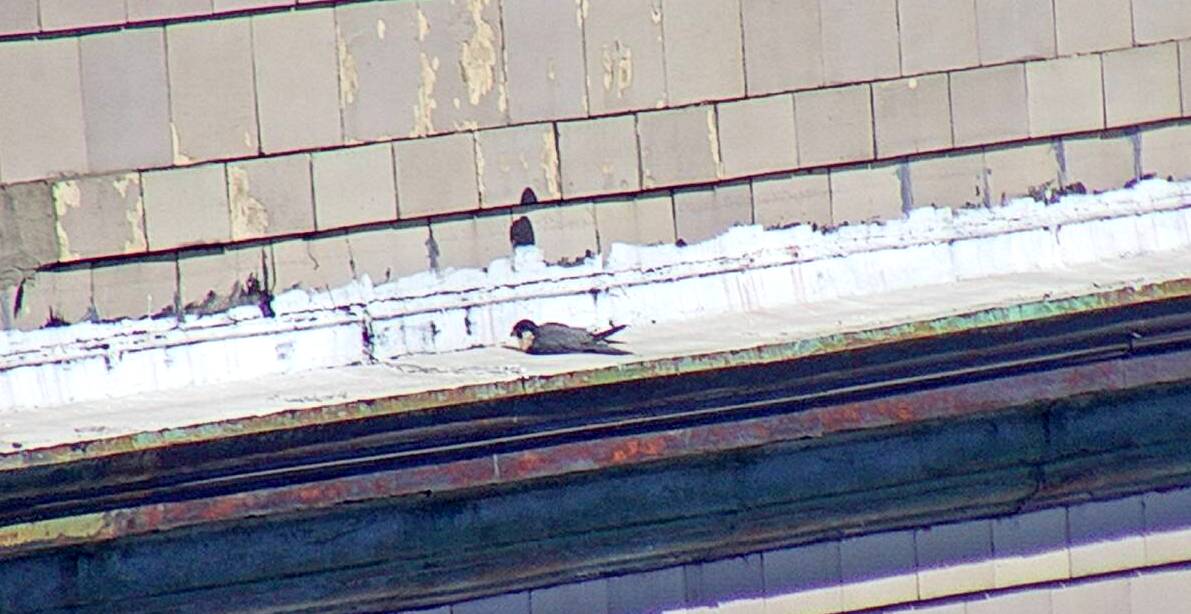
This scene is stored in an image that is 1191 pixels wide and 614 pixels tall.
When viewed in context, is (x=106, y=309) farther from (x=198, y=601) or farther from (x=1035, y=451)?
(x=1035, y=451)

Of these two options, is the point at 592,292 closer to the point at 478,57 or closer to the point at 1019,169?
the point at 478,57

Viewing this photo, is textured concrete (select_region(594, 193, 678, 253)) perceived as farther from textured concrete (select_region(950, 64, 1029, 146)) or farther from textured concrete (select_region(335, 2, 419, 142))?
textured concrete (select_region(950, 64, 1029, 146))

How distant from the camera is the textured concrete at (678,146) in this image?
11.7 feet

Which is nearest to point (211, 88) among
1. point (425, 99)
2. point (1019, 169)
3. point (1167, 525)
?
point (425, 99)

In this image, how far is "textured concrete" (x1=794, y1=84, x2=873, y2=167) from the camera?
11.9 ft

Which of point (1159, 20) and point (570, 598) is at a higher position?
point (1159, 20)

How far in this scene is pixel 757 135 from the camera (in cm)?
362

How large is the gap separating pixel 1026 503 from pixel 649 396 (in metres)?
1.10

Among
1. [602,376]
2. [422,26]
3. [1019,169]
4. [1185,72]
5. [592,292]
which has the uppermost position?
[422,26]

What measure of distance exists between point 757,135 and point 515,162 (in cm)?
59

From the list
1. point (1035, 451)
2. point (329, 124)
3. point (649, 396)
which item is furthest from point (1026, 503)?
point (329, 124)

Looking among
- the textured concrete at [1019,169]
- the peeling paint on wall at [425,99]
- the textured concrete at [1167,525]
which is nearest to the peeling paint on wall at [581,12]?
the peeling paint on wall at [425,99]

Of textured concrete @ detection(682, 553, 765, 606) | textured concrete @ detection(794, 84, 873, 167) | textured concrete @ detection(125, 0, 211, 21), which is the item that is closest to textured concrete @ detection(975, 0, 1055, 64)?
textured concrete @ detection(794, 84, 873, 167)

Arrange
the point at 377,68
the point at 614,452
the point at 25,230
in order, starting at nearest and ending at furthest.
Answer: the point at 614,452 < the point at 25,230 < the point at 377,68
